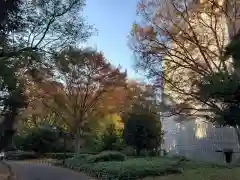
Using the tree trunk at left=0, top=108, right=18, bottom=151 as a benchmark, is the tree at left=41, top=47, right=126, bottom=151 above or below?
above

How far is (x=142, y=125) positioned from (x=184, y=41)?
821cm

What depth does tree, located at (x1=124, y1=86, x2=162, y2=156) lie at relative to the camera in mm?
23763

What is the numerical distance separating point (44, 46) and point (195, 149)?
1491 centimetres

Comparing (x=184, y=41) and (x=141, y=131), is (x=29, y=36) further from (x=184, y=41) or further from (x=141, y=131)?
(x=141, y=131)

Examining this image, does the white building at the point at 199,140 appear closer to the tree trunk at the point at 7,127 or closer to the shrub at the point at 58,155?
the shrub at the point at 58,155

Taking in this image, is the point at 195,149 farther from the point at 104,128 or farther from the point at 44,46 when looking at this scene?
the point at 44,46

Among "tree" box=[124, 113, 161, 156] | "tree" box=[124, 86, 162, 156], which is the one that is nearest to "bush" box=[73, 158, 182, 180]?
"tree" box=[124, 86, 162, 156]

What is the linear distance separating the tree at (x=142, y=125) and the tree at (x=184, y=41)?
487cm

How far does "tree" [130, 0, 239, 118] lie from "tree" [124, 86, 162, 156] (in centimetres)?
487

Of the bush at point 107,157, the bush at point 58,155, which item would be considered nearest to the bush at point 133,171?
the bush at point 107,157

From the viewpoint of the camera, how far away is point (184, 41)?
1753cm

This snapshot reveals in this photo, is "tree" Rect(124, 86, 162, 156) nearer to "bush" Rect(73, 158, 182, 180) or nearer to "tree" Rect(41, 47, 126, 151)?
"tree" Rect(41, 47, 126, 151)

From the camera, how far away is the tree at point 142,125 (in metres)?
23.8

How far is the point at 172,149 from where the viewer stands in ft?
88.7
